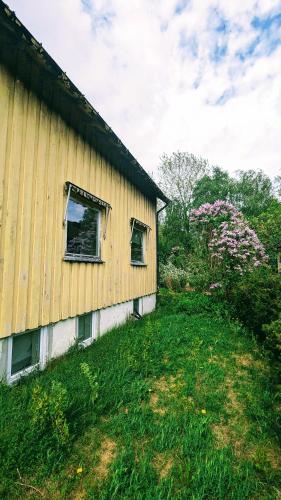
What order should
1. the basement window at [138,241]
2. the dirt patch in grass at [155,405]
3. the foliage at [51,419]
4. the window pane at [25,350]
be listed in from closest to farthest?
the foliage at [51,419]
the dirt patch in grass at [155,405]
the window pane at [25,350]
the basement window at [138,241]

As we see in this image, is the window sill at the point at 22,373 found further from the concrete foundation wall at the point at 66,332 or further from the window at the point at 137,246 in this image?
the window at the point at 137,246

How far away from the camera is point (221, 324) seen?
18.9 feet

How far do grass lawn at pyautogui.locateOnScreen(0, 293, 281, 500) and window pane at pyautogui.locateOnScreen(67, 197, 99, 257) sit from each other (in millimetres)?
1829

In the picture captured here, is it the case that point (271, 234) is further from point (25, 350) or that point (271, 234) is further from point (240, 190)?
point (240, 190)

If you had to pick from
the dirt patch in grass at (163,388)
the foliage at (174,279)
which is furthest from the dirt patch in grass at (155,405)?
the foliage at (174,279)

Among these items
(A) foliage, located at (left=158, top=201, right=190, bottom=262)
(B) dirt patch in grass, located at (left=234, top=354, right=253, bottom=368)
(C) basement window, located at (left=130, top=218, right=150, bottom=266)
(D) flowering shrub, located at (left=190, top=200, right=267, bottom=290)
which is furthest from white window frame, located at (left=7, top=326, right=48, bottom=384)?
(A) foliage, located at (left=158, top=201, right=190, bottom=262)

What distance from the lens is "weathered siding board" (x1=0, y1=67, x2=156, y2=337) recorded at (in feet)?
9.06

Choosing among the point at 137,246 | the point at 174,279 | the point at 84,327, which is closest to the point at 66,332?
the point at 84,327

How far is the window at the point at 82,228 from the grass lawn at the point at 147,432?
5.80 feet

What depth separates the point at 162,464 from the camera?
6.33ft

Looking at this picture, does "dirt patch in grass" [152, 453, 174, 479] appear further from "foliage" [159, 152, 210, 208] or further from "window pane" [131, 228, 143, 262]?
"foliage" [159, 152, 210, 208]

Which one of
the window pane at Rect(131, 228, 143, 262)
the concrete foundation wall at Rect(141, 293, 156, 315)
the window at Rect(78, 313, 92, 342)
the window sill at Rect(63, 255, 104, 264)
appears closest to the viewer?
the window sill at Rect(63, 255, 104, 264)

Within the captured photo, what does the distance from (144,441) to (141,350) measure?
1.82 metres

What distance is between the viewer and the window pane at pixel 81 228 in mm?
4074
